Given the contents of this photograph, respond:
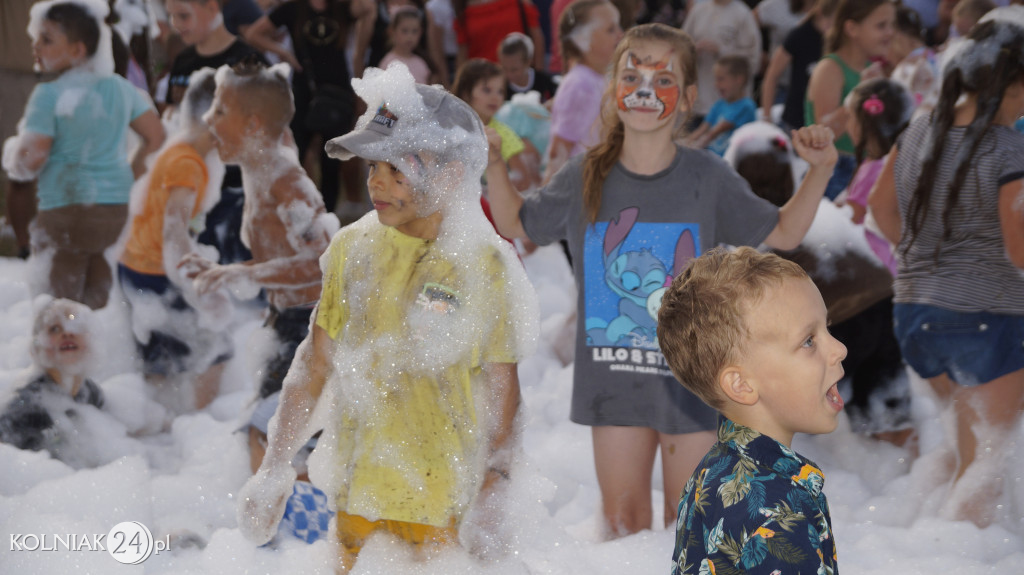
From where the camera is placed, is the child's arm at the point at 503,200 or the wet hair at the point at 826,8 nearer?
the child's arm at the point at 503,200

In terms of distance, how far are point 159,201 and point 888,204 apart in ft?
8.42

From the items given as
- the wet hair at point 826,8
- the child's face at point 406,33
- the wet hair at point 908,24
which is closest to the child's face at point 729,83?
the wet hair at point 826,8

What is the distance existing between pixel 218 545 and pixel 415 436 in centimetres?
113

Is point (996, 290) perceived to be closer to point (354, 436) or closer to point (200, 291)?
point (354, 436)

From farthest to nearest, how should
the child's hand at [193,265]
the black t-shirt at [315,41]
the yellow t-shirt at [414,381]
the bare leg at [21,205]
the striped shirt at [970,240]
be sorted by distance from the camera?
the black t-shirt at [315,41]
the bare leg at [21,205]
the child's hand at [193,265]
the striped shirt at [970,240]
the yellow t-shirt at [414,381]

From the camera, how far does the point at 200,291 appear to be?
326 cm

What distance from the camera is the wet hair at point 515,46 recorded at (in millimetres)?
6004

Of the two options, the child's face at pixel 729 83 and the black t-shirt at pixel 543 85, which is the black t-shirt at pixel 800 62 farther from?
the black t-shirt at pixel 543 85

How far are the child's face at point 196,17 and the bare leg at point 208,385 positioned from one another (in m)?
1.37

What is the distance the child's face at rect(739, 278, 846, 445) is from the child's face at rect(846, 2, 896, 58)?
3.66 metres

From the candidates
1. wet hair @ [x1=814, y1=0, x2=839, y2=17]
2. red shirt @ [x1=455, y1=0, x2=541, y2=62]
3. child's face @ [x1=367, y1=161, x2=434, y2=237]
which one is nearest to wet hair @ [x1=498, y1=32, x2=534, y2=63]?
red shirt @ [x1=455, y1=0, x2=541, y2=62]

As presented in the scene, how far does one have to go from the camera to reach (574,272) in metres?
2.88

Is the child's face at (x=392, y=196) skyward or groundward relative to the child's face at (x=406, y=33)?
skyward

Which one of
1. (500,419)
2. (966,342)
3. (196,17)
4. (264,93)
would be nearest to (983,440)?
(966,342)
